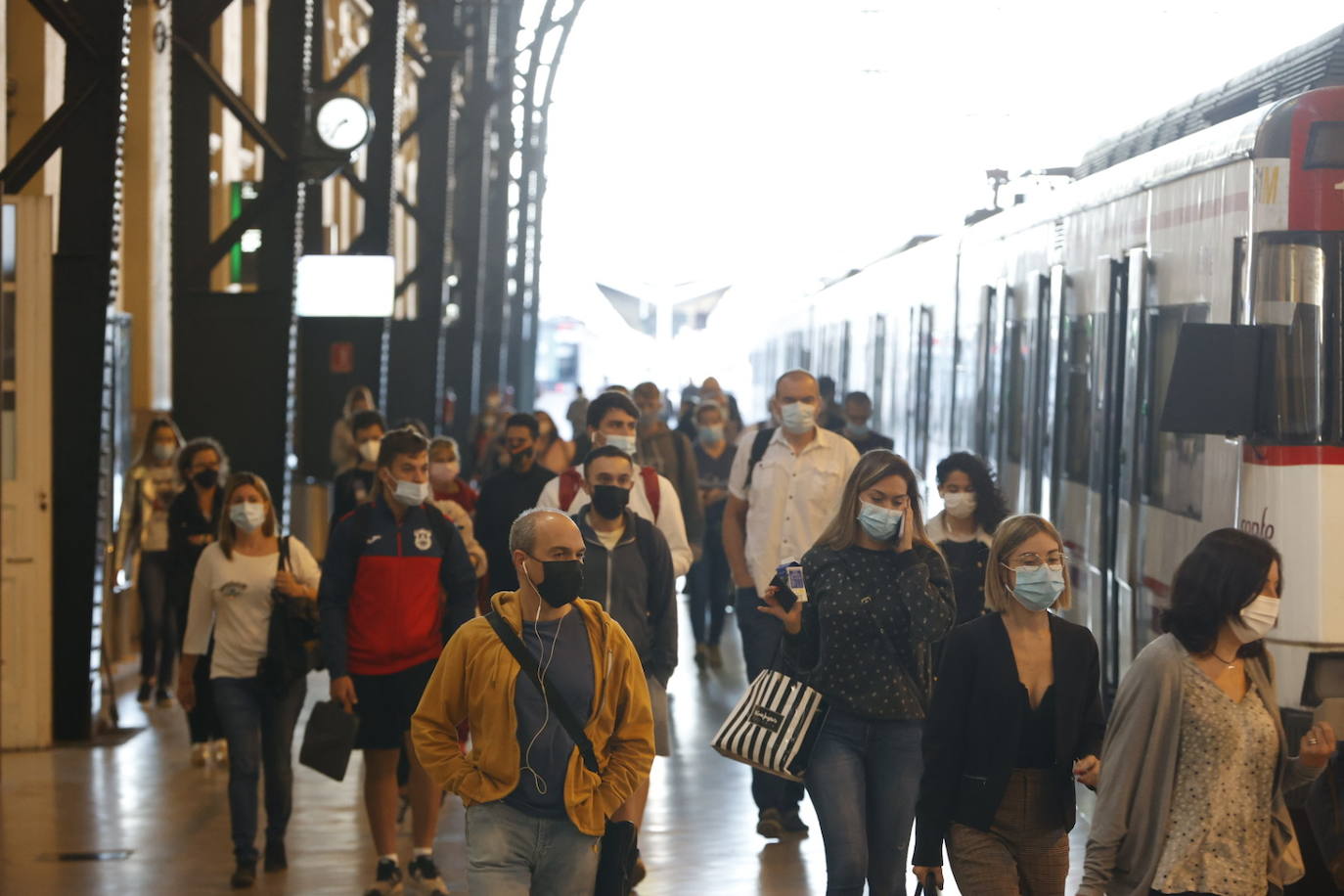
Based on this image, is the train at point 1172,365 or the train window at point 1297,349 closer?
the train at point 1172,365

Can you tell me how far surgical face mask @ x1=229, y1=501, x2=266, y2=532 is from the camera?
7.73 metres

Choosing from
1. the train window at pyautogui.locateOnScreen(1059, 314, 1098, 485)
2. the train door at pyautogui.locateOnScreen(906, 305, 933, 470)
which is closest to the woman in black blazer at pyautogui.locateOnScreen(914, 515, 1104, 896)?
the train window at pyautogui.locateOnScreen(1059, 314, 1098, 485)

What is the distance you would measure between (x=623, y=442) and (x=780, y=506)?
0.81 meters

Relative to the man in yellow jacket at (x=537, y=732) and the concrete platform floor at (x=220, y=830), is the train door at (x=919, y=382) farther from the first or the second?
the man in yellow jacket at (x=537, y=732)

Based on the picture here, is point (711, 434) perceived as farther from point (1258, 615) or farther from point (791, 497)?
point (1258, 615)

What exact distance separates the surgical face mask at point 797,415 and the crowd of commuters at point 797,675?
1cm

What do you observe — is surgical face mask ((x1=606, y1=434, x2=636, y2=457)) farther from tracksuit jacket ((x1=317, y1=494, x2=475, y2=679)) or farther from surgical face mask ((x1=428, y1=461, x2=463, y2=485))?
surgical face mask ((x1=428, y1=461, x2=463, y2=485))

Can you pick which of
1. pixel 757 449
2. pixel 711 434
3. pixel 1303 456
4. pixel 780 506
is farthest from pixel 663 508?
pixel 711 434

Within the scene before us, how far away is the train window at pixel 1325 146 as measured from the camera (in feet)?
23.2

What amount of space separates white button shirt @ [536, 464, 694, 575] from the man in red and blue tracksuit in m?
0.52

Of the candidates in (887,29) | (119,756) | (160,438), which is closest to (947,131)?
(887,29)

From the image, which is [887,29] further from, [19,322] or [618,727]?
[618,727]

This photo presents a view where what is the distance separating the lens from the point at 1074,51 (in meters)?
19.9

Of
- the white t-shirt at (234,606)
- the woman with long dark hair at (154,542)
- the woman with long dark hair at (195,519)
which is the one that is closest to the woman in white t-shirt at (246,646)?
the white t-shirt at (234,606)
